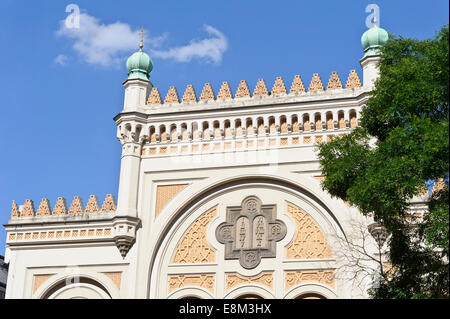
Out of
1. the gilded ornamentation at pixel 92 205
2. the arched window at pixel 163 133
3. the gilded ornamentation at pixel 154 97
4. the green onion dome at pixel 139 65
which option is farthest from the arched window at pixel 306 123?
the gilded ornamentation at pixel 92 205

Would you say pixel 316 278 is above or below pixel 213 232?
below

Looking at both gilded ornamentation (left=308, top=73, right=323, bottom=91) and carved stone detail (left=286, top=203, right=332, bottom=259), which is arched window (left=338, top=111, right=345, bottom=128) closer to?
gilded ornamentation (left=308, top=73, right=323, bottom=91)

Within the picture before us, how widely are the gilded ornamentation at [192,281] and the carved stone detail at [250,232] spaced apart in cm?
92

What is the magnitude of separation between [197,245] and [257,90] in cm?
542

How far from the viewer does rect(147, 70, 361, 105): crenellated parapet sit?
77.9 ft

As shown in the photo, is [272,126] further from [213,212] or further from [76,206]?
[76,206]

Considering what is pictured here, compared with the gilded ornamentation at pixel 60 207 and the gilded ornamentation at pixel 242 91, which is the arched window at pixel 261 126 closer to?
the gilded ornamentation at pixel 242 91

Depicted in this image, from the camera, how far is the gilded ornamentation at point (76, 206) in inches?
978

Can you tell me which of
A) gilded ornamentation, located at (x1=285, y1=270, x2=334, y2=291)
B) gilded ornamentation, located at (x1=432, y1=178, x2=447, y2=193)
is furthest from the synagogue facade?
gilded ornamentation, located at (x1=432, y1=178, x2=447, y2=193)

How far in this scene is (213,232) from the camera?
23297 mm
